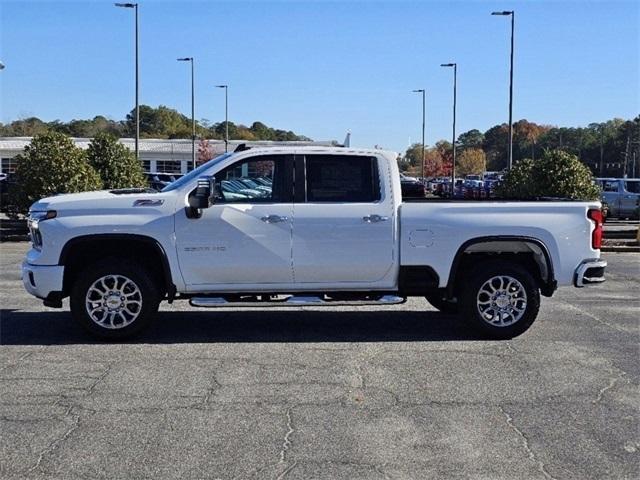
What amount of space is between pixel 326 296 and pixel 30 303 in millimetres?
4369

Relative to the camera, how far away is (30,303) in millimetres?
10211

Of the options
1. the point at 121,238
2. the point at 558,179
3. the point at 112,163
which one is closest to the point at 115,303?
the point at 121,238

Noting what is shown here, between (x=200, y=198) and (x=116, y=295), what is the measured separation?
128 centimetres

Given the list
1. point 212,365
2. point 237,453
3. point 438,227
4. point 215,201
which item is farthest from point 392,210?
point 237,453

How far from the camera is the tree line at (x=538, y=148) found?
114m

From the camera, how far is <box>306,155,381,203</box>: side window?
26.4ft

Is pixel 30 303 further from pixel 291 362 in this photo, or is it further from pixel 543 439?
pixel 543 439

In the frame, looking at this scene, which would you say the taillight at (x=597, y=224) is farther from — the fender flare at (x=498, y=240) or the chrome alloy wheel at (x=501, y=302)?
the chrome alloy wheel at (x=501, y=302)

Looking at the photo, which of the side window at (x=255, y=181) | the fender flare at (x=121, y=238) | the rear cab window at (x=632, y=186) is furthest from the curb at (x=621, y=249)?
the fender flare at (x=121, y=238)

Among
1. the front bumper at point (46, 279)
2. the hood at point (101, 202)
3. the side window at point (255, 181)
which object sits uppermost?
the side window at point (255, 181)

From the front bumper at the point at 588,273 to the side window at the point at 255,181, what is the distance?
3.11 metres

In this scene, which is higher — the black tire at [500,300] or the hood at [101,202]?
the hood at [101,202]

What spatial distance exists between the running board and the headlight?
62.7 inches

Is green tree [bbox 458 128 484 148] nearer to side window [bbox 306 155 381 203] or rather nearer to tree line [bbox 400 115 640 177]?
tree line [bbox 400 115 640 177]
